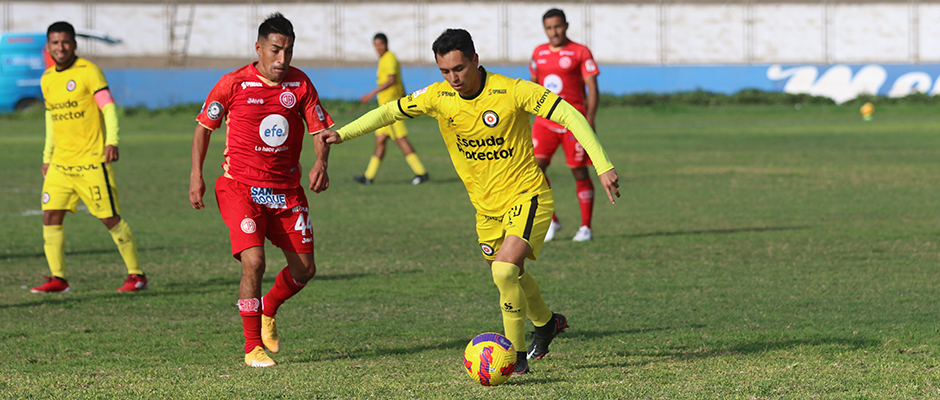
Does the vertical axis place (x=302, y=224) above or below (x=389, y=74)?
below

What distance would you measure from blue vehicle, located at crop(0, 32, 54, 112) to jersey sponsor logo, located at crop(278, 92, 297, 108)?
29.2 m

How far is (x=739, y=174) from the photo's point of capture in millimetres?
16766

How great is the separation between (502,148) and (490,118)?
19 centimetres

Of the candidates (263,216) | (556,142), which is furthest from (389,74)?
(263,216)

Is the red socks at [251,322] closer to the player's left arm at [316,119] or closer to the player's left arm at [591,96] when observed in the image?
the player's left arm at [316,119]

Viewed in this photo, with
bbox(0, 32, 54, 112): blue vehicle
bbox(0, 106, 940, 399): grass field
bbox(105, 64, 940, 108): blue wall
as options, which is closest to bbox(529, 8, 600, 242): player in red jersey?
bbox(0, 106, 940, 399): grass field

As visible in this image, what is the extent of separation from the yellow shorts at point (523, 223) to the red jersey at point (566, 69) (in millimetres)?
4998

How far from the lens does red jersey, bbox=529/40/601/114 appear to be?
10.5 meters

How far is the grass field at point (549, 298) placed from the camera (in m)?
5.22

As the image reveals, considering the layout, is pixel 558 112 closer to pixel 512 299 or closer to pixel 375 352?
pixel 512 299

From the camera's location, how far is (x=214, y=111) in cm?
582

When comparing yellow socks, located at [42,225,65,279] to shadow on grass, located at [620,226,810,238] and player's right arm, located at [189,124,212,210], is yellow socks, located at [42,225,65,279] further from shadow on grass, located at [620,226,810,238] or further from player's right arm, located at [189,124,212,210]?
shadow on grass, located at [620,226,810,238]

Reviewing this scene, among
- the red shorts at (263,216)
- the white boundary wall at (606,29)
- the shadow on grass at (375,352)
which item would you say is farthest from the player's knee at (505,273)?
the white boundary wall at (606,29)

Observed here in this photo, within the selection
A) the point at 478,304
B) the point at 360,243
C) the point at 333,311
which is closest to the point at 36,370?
the point at 333,311
